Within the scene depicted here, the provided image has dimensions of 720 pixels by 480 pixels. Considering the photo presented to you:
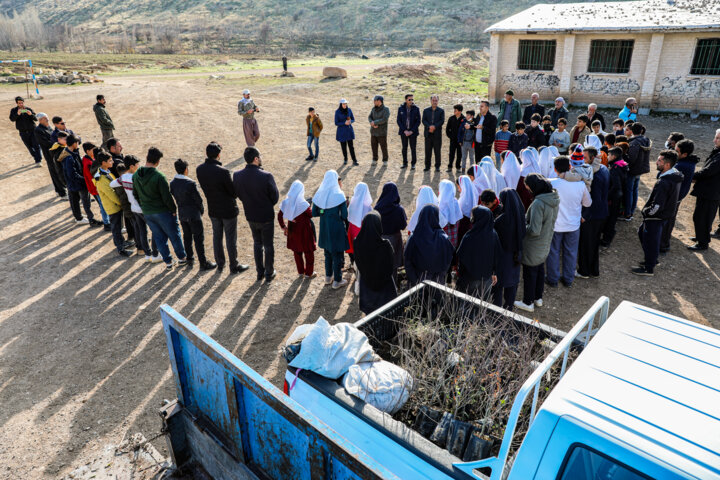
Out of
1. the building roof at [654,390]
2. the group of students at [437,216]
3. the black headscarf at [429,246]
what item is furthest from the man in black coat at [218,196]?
the building roof at [654,390]

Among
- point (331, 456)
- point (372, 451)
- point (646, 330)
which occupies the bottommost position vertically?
point (372, 451)

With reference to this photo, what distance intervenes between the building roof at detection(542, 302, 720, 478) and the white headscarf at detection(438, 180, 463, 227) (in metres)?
3.42

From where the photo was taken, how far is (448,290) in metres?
4.38

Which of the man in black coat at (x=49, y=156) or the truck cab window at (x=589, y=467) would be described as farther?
the man in black coat at (x=49, y=156)

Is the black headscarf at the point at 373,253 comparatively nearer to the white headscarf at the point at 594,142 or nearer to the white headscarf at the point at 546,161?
the white headscarf at the point at 546,161

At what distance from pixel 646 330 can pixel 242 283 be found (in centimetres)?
570

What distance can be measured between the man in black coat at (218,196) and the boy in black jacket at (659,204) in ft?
20.6

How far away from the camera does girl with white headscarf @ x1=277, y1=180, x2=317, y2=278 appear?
646 cm

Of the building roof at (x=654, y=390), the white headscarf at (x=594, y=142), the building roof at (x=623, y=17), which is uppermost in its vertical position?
the building roof at (x=623, y=17)

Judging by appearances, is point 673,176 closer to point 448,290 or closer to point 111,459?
point 448,290

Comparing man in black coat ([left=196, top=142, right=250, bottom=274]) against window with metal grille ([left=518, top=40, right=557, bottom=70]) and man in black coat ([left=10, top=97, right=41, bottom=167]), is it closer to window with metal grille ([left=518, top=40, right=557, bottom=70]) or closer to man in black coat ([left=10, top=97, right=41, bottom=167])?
man in black coat ([left=10, top=97, right=41, bottom=167])

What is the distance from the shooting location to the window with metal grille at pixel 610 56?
18.2 meters

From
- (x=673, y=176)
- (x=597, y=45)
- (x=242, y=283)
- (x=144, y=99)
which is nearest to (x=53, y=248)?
(x=242, y=283)

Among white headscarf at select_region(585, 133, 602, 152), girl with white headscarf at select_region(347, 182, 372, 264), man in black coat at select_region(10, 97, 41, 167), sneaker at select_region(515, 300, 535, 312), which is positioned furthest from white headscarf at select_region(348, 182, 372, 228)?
man in black coat at select_region(10, 97, 41, 167)
